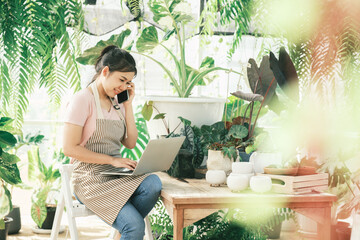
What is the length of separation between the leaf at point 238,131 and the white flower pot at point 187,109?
28 cm

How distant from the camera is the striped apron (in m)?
1.73

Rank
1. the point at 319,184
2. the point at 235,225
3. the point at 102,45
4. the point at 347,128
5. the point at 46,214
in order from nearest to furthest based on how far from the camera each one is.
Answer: the point at 347,128 < the point at 319,184 < the point at 235,225 < the point at 102,45 < the point at 46,214

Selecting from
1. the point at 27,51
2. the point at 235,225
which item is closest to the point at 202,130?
the point at 235,225

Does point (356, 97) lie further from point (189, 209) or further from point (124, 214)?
point (124, 214)

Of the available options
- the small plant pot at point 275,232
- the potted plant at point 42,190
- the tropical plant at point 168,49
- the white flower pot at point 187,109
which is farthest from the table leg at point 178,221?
the potted plant at point 42,190

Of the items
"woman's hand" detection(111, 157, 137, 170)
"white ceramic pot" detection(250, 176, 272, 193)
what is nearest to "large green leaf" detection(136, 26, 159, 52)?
"woman's hand" detection(111, 157, 137, 170)

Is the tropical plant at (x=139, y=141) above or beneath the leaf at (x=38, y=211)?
above

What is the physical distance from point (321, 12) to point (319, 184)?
1.11 m

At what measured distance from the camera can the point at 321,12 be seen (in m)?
0.63

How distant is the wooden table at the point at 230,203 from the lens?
4.98 feet

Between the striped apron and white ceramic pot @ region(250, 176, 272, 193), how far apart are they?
17.1 inches

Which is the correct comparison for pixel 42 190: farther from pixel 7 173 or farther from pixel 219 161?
pixel 219 161

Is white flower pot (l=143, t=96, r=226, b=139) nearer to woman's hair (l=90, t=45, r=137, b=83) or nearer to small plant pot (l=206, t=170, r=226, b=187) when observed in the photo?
woman's hair (l=90, t=45, r=137, b=83)

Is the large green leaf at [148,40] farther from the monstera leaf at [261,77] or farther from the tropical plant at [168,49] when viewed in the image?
the monstera leaf at [261,77]
